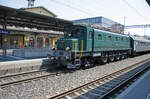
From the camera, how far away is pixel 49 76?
9.41 meters

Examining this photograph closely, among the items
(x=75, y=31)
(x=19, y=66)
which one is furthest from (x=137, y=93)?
(x=19, y=66)

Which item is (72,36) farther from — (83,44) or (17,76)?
(17,76)

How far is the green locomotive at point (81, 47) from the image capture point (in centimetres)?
1058

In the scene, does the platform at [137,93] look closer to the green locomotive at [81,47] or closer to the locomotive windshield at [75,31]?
the green locomotive at [81,47]

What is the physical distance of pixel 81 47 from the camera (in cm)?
1121

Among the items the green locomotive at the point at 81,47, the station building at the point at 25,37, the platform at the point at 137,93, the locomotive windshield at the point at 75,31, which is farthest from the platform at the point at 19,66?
the station building at the point at 25,37

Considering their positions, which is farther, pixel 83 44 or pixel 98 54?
pixel 98 54

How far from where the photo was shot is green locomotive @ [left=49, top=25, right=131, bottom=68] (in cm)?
1058

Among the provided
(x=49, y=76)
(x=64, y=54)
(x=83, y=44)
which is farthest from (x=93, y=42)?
(x=49, y=76)

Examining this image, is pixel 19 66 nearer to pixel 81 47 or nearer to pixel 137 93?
pixel 81 47

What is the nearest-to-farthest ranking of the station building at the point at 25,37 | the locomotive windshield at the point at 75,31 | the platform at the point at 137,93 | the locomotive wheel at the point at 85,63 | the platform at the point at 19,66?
the platform at the point at 137,93 → the platform at the point at 19,66 → the locomotive windshield at the point at 75,31 → the locomotive wheel at the point at 85,63 → the station building at the point at 25,37

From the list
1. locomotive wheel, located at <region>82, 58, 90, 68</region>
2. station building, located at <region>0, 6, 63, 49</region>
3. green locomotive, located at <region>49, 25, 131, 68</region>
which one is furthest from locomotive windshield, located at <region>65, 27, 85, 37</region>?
station building, located at <region>0, 6, 63, 49</region>

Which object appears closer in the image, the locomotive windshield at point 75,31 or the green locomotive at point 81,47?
the green locomotive at point 81,47

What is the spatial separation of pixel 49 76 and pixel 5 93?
11.5 feet
